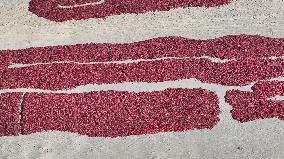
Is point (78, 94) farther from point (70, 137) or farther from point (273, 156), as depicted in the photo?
point (273, 156)

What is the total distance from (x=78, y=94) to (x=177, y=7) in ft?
31.6

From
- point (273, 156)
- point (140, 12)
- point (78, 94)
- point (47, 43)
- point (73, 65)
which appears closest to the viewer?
point (273, 156)

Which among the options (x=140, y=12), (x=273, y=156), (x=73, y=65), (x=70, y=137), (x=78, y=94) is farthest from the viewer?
(x=140, y=12)

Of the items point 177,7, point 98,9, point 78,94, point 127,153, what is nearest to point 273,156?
point 127,153

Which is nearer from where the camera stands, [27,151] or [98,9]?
[27,151]

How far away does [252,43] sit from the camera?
28062mm

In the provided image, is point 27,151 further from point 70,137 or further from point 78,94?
point 78,94

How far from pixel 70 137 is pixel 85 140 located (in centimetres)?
72

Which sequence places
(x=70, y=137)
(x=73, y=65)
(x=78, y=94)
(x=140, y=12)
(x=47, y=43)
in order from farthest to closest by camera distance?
(x=140, y=12) → (x=47, y=43) → (x=73, y=65) → (x=78, y=94) → (x=70, y=137)

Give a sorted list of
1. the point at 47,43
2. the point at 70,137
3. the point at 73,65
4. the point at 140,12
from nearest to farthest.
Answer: the point at 70,137
the point at 73,65
the point at 47,43
the point at 140,12

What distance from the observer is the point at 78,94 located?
2544cm

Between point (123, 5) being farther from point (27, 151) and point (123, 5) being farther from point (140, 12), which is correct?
point (27, 151)

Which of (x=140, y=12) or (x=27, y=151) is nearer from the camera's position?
(x=27, y=151)

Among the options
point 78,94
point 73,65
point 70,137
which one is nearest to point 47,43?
point 73,65
